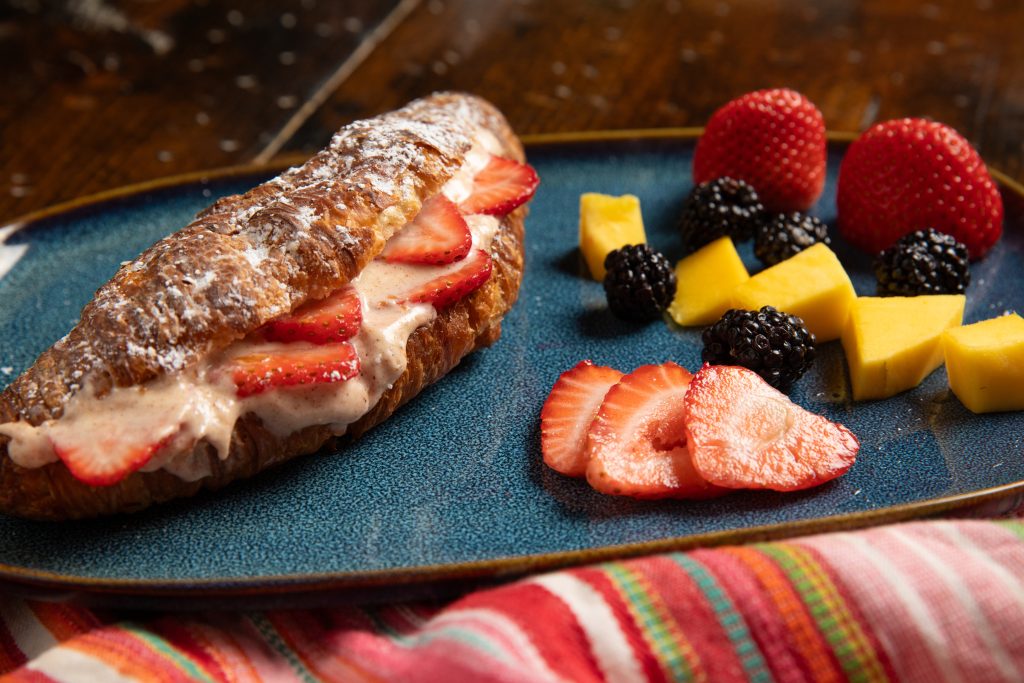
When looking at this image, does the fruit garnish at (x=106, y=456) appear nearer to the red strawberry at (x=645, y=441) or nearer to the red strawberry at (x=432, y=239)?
the red strawberry at (x=432, y=239)

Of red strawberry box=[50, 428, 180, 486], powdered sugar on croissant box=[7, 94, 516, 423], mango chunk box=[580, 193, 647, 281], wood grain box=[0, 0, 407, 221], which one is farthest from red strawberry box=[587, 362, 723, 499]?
wood grain box=[0, 0, 407, 221]

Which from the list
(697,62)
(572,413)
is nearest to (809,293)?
(572,413)

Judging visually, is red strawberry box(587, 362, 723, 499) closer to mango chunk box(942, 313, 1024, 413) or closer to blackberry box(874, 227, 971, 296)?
mango chunk box(942, 313, 1024, 413)

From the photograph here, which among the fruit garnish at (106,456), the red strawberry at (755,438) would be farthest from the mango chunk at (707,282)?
the fruit garnish at (106,456)

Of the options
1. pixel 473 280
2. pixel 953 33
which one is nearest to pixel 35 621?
pixel 473 280

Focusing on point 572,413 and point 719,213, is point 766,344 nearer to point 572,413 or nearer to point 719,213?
point 572,413

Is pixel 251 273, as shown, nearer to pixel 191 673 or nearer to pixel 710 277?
pixel 191 673
